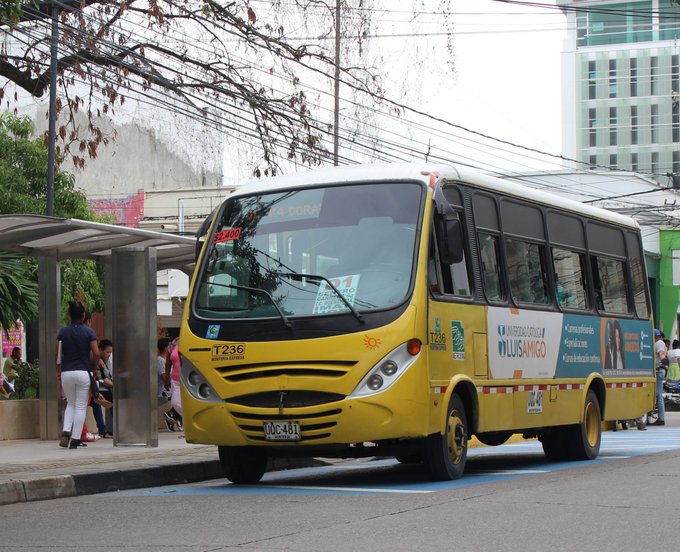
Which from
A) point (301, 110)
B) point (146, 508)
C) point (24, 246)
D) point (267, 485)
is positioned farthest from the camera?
point (301, 110)

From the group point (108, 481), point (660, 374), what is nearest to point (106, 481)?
point (108, 481)

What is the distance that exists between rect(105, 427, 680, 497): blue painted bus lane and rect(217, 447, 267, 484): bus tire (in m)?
0.16

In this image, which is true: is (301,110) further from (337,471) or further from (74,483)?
(74,483)

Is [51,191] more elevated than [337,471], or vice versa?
[51,191]

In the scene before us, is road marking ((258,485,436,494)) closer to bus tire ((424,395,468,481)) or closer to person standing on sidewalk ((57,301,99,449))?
bus tire ((424,395,468,481))

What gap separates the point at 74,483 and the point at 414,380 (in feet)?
10.7

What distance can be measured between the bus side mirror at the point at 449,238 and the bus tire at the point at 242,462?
255 cm

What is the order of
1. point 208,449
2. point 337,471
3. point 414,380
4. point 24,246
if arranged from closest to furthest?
point 414,380 < point 337,471 < point 208,449 < point 24,246

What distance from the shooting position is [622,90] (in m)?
131

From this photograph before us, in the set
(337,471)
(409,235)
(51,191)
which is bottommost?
(337,471)

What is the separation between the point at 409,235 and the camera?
448 inches

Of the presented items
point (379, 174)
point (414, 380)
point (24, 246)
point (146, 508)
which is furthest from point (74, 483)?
point (24, 246)

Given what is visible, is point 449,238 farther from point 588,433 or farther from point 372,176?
Answer: point 588,433

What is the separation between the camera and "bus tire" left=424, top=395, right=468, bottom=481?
1145 centimetres
